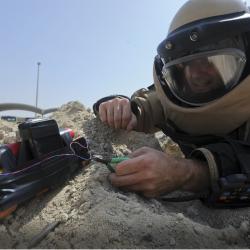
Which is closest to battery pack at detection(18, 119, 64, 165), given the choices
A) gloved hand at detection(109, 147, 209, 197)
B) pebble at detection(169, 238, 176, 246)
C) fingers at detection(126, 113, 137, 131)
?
gloved hand at detection(109, 147, 209, 197)

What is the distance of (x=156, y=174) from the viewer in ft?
4.94

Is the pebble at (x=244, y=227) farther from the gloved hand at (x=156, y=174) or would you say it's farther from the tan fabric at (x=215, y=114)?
the tan fabric at (x=215, y=114)

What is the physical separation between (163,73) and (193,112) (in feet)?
0.90

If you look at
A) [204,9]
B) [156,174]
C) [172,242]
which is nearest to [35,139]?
[156,174]

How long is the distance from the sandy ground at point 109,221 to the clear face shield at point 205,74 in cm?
49

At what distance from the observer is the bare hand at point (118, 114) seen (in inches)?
88.4

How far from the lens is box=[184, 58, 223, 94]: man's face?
182cm

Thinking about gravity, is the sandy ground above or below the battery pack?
below

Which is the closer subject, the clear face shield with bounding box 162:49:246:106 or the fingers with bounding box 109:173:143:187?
the fingers with bounding box 109:173:143:187

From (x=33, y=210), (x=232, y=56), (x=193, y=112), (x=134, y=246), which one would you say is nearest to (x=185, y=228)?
(x=134, y=246)

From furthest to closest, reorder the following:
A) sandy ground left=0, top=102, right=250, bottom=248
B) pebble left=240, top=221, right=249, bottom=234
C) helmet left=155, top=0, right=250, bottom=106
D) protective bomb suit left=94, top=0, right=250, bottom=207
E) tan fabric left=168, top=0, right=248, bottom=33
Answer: tan fabric left=168, top=0, right=248, bottom=33
helmet left=155, top=0, right=250, bottom=106
protective bomb suit left=94, top=0, right=250, bottom=207
pebble left=240, top=221, right=249, bottom=234
sandy ground left=0, top=102, right=250, bottom=248

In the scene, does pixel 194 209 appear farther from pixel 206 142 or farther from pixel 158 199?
pixel 206 142

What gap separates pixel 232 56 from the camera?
1782mm

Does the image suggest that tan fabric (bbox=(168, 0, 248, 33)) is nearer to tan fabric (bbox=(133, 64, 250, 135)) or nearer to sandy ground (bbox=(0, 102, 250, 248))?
tan fabric (bbox=(133, 64, 250, 135))
